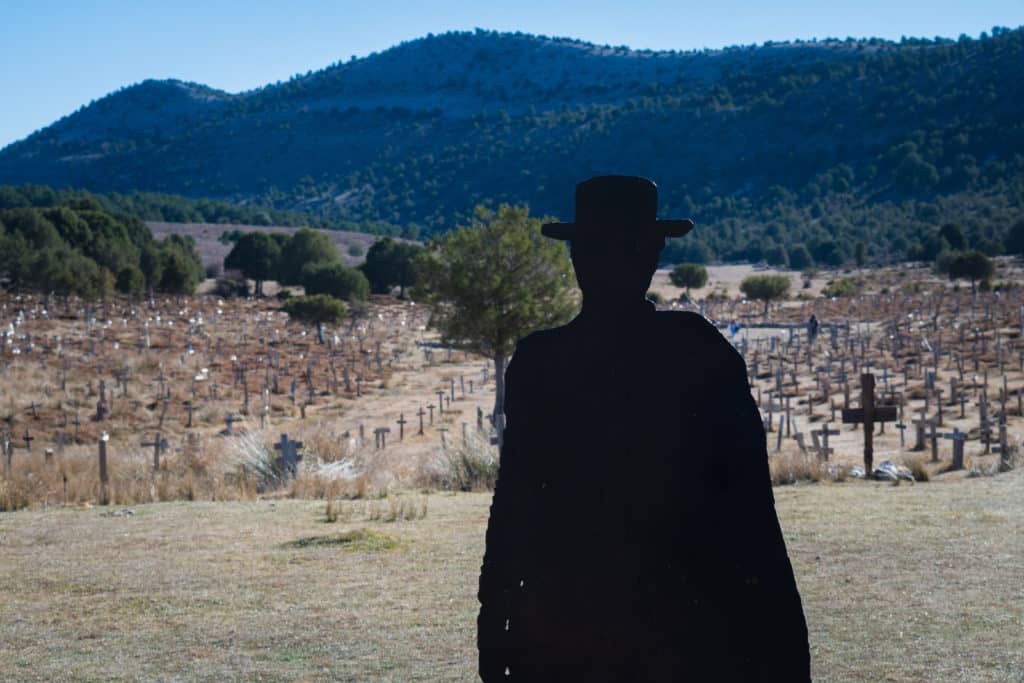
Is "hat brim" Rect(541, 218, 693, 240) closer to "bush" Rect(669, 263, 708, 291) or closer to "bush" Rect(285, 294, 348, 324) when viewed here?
"bush" Rect(285, 294, 348, 324)

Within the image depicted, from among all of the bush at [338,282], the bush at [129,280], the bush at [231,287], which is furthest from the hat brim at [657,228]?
the bush at [231,287]

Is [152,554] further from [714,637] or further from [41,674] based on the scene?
[714,637]

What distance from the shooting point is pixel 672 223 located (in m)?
3.76

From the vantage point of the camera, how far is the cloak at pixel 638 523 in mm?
3514

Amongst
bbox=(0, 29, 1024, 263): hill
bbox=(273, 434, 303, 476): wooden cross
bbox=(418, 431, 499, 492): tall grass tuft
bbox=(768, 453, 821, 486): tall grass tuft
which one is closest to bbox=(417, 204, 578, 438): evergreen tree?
bbox=(418, 431, 499, 492): tall grass tuft

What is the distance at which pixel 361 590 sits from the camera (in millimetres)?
9586

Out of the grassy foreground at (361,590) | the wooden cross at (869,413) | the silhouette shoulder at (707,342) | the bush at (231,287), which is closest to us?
the silhouette shoulder at (707,342)

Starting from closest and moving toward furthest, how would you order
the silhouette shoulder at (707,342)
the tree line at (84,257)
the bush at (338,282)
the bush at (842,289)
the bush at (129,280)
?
the silhouette shoulder at (707,342) < the tree line at (84,257) < the bush at (129,280) < the bush at (338,282) < the bush at (842,289)

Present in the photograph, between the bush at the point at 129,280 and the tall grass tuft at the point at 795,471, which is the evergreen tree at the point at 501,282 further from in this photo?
the bush at the point at 129,280

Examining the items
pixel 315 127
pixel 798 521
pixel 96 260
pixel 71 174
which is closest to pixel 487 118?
pixel 315 127

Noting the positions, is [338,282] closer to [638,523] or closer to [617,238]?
[617,238]

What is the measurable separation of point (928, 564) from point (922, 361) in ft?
96.9

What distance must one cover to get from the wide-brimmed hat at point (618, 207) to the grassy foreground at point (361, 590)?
4070 millimetres

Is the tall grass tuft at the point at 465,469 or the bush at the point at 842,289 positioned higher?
the bush at the point at 842,289
